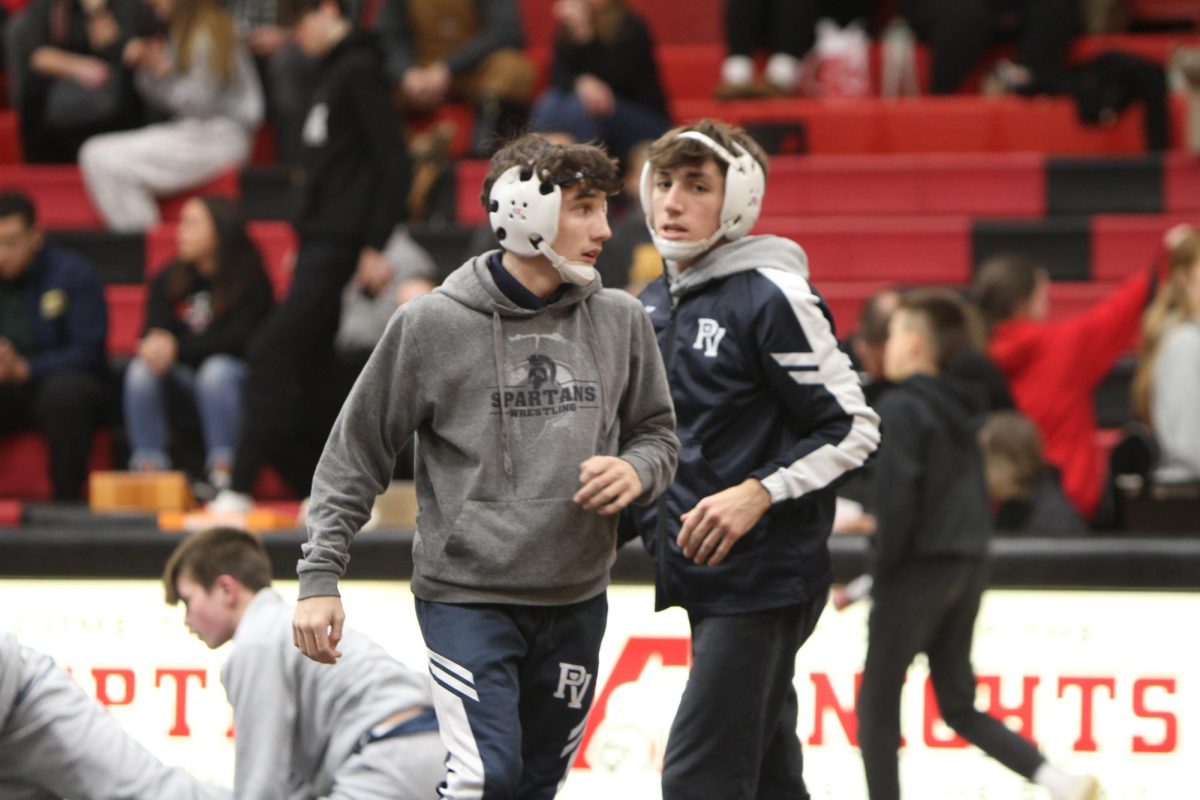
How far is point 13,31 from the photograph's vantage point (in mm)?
10273

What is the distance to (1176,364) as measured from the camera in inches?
273

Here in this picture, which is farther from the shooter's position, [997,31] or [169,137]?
[997,31]

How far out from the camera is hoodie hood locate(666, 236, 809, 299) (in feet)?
13.2

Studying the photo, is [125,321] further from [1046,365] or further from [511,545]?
[511,545]

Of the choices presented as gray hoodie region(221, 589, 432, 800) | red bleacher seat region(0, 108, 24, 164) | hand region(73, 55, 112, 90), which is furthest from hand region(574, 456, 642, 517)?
red bleacher seat region(0, 108, 24, 164)

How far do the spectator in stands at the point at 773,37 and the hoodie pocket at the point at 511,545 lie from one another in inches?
266

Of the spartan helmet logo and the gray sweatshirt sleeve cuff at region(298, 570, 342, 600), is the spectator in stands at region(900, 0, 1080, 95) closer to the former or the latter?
the spartan helmet logo

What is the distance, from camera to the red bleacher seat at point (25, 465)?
825 cm

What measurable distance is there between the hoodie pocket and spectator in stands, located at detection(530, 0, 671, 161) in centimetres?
552

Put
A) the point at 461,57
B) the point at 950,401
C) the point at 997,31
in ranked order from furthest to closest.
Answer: the point at 997,31 < the point at 461,57 < the point at 950,401

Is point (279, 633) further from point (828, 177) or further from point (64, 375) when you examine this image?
point (828, 177)

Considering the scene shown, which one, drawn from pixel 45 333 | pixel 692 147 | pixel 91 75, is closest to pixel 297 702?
pixel 692 147

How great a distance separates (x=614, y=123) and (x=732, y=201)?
16.5ft

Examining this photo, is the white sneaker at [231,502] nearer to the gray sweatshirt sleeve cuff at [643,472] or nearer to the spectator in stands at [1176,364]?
the spectator in stands at [1176,364]
